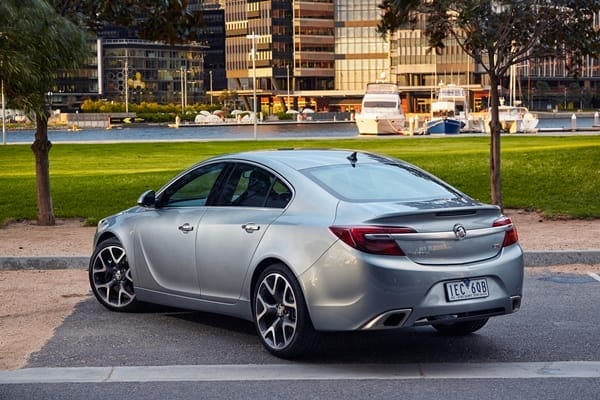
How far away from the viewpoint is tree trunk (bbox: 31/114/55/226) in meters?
17.1

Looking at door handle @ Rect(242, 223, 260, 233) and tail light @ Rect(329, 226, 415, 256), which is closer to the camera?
tail light @ Rect(329, 226, 415, 256)

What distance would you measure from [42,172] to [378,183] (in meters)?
9.56

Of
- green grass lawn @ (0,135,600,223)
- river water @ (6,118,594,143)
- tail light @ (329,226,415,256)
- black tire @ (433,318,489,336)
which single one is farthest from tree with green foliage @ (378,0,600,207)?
river water @ (6,118,594,143)

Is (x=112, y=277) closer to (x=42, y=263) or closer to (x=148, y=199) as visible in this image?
(x=148, y=199)

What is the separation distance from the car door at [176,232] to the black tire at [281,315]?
0.88 meters

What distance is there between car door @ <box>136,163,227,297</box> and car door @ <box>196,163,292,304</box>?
0.14m

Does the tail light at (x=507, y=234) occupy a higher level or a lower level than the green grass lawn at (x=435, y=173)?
higher

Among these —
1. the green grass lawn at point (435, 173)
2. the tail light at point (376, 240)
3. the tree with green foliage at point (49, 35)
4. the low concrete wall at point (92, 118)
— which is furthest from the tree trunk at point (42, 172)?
the low concrete wall at point (92, 118)

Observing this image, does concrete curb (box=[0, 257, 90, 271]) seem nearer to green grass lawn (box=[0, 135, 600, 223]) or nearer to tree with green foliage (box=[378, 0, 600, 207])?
green grass lawn (box=[0, 135, 600, 223])

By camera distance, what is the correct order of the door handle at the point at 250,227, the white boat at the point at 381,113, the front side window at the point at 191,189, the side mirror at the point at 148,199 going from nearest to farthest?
the door handle at the point at 250,227
the front side window at the point at 191,189
the side mirror at the point at 148,199
the white boat at the point at 381,113

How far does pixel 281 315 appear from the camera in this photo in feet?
27.0

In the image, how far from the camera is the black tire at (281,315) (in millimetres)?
8023

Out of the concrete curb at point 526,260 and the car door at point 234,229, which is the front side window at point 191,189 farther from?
the concrete curb at point 526,260

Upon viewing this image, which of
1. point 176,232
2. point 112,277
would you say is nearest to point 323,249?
point 176,232
